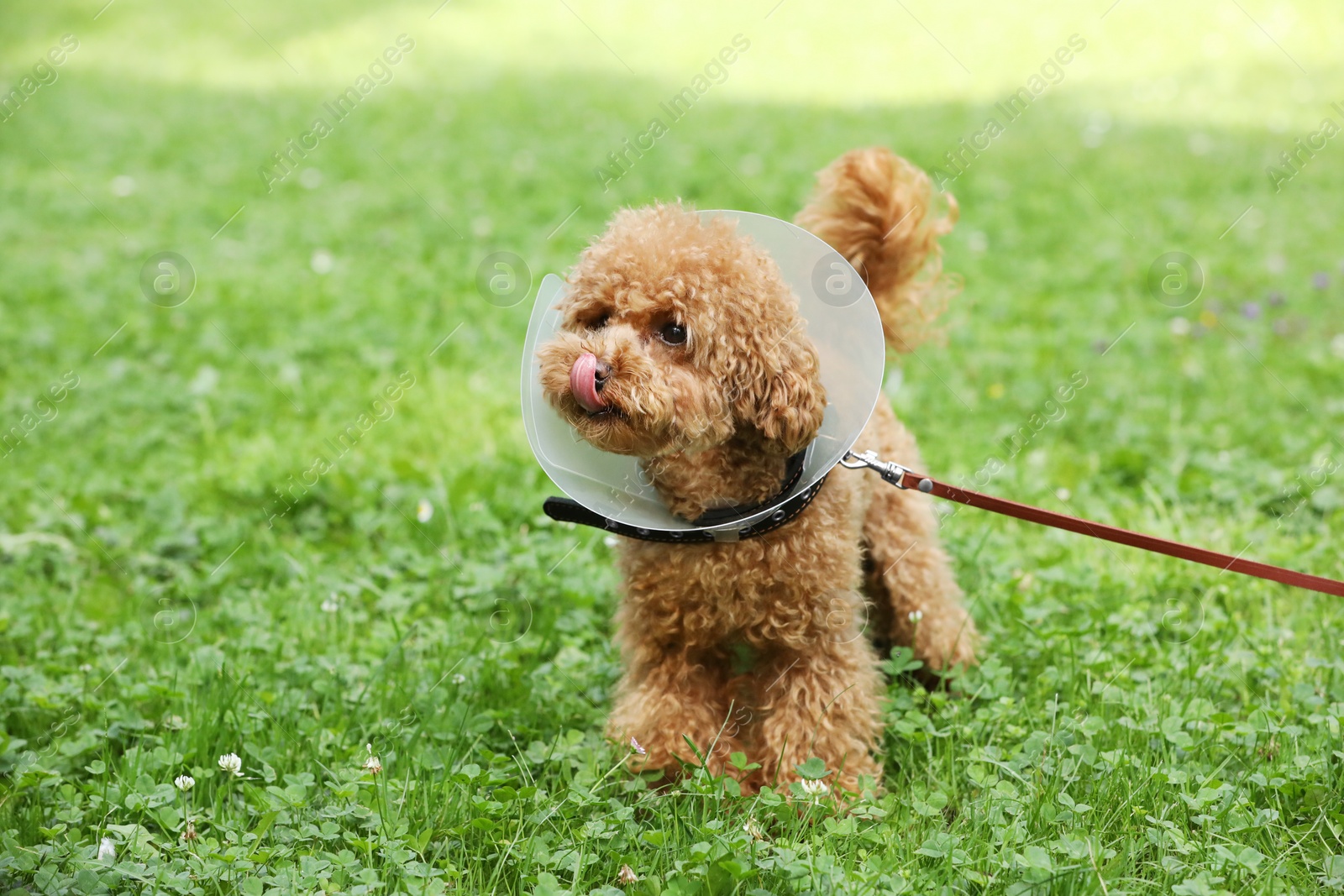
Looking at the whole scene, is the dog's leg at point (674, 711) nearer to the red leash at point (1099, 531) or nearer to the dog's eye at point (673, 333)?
the red leash at point (1099, 531)

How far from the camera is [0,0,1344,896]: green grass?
235 centimetres

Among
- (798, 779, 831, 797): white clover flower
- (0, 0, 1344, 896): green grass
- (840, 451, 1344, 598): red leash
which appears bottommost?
(0, 0, 1344, 896): green grass

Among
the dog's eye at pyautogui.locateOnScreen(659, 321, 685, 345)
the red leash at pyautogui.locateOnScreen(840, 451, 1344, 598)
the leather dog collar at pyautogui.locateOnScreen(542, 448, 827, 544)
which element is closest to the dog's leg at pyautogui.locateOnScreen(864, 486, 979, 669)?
the red leash at pyautogui.locateOnScreen(840, 451, 1344, 598)

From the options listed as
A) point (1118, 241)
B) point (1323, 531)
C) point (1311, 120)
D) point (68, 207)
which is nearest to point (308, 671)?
point (1323, 531)

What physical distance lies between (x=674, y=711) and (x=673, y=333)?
929mm

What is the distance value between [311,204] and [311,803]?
6123mm

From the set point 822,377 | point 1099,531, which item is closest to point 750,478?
point 822,377

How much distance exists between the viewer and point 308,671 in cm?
306

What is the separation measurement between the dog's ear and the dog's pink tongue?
33cm

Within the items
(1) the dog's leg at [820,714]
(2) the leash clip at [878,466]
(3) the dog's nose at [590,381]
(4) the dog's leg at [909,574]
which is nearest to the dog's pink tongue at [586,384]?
(3) the dog's nose at [590,381]

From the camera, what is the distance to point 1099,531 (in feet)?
8.36

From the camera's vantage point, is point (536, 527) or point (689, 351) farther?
point (536, 527)

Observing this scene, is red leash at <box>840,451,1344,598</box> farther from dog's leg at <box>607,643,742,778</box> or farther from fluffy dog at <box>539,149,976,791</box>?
dog's leg at <box>607,643,742,778</box>

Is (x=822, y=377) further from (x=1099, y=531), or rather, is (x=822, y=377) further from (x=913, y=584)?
(x=913, y=584)
